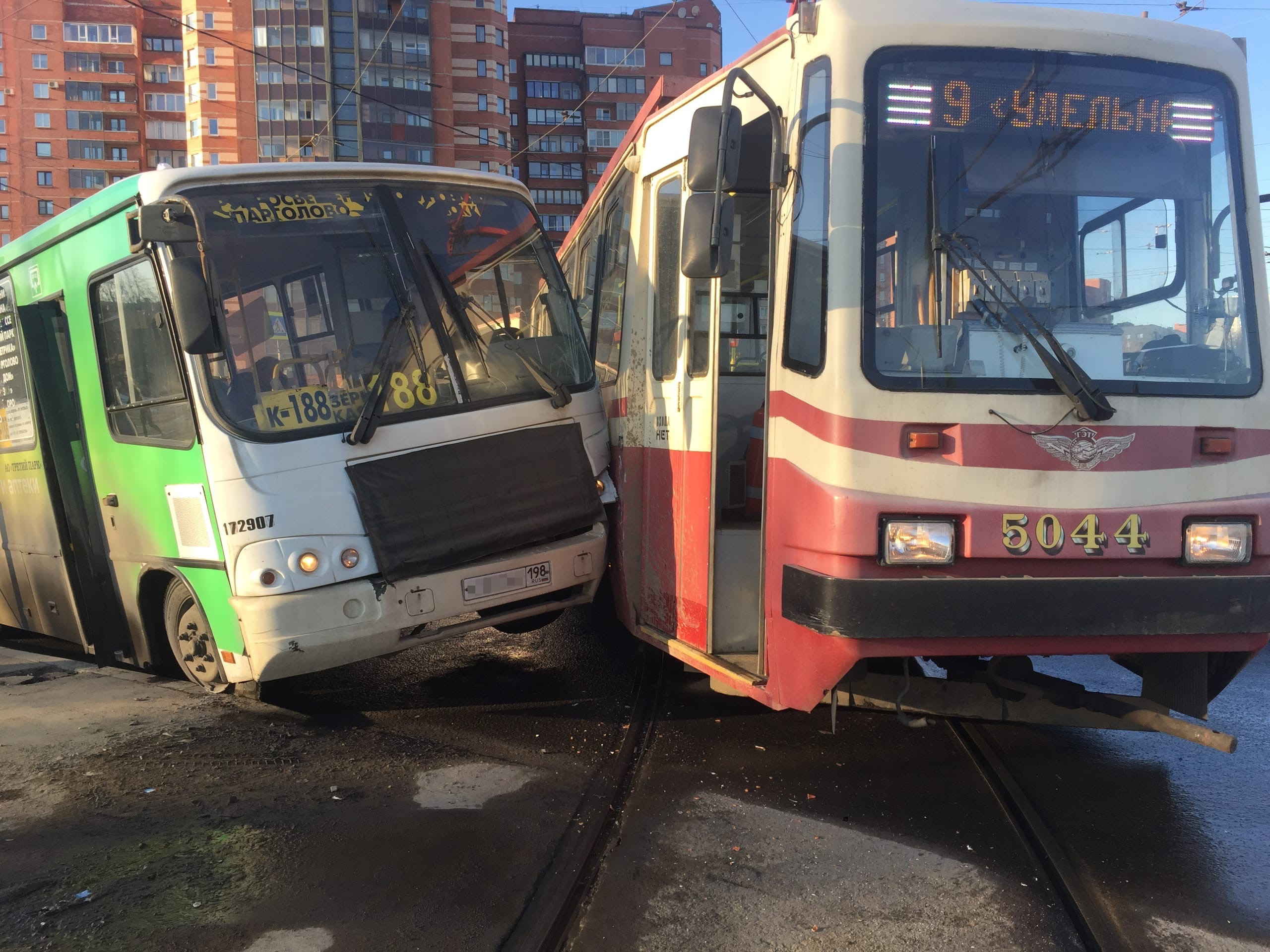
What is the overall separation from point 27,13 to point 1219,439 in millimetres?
99916

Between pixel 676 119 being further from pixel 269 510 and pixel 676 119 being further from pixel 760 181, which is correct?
pixel 269 510

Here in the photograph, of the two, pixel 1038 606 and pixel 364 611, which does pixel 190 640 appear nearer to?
pixel 364 611

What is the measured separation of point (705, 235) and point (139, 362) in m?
3.48

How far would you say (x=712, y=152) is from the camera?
4.34 m

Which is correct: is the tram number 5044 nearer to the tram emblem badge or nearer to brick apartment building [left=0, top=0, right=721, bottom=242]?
the tram emblem badge

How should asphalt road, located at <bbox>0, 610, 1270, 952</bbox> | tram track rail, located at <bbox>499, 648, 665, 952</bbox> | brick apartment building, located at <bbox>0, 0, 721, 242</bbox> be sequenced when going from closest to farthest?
1. tram track rail, located at <bbox>499, 648, 665, 952</bbox>
2. asphalt road, located at <bbox>0, 610, 1270, 952</bbox>
3. brick apartment building, located at <bbox>0, 0, 721, 242</bbox>

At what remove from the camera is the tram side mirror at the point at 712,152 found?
171 inches

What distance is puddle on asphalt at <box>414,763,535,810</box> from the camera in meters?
4.89

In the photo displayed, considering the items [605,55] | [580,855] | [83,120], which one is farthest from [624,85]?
[580,855]

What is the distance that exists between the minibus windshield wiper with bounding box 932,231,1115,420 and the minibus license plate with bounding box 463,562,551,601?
9.32 ft

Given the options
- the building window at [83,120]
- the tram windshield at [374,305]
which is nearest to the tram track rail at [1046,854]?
the tram windshield at [374,305]

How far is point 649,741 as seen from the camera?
18.8 ft

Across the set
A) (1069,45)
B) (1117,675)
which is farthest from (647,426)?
(1117,675)

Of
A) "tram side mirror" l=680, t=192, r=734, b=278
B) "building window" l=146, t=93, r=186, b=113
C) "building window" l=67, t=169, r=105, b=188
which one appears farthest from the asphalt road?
"building window" l=146, t=93, r=186, b=113
